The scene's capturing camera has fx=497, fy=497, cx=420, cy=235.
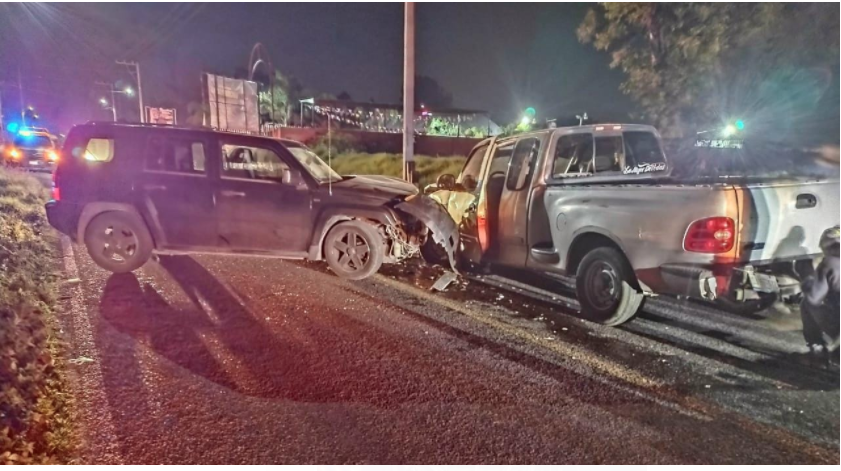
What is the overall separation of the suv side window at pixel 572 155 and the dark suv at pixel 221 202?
2.51ft

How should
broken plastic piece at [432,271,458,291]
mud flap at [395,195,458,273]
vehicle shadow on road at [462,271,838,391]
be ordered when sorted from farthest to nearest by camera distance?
broken plastic piece at [432,271,458,291] < mud flap at [395,195,458,273] < vehicle shadow on road at [462,271,838,391]

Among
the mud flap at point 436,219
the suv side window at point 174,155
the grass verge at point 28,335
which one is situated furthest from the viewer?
the mud flap at point 436,219

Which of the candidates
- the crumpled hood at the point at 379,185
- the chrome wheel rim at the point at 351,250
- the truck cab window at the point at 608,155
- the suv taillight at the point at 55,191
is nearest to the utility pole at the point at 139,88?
the suv taillight at the point at 55,191

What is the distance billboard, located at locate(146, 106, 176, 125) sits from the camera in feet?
8.54

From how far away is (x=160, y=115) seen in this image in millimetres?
2623

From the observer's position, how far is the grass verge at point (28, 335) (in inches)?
87.2

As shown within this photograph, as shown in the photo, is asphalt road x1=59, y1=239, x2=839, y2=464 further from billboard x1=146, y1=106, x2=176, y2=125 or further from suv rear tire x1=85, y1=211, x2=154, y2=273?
billboard x1=146, y1=106, x2=176, y2=125

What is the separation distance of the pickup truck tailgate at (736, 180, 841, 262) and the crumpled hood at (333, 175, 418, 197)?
68.5 inches

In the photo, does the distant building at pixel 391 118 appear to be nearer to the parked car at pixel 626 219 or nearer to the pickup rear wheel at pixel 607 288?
the parked car at pixel 626 219

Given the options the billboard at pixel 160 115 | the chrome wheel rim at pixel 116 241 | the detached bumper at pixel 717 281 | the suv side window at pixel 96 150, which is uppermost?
the billboard at pixel 160 115

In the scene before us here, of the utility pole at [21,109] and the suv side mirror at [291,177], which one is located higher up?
the utility pole at [21,109]

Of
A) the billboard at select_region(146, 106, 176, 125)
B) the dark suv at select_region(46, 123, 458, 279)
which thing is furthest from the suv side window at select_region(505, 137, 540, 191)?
the billboard at select_region(146, 106, 176, 125)

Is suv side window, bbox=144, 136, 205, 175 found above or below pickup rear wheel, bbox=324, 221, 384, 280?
above

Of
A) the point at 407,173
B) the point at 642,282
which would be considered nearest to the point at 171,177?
the point at 407,173
